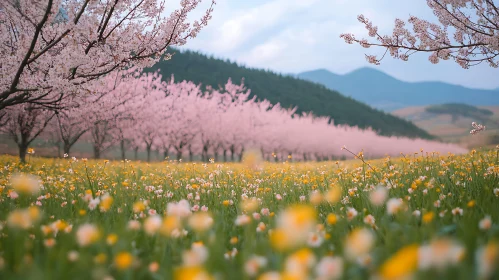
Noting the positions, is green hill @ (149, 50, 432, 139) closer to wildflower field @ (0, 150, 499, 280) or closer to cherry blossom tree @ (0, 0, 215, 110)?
cherry blossom tree @ (0, 0, 215, 110)

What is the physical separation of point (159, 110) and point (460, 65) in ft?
101

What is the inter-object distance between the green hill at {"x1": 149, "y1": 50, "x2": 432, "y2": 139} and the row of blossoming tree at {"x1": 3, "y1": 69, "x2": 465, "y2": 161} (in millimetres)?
29993

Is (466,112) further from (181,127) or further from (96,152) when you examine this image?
(96,152)

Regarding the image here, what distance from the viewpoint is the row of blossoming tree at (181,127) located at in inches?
925

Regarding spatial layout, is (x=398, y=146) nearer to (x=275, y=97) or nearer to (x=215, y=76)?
(x=275, y=97)

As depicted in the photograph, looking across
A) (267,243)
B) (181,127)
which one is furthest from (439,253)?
(181,127)

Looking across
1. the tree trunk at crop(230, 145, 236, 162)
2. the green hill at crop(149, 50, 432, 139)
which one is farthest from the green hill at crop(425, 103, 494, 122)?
the tree trunk at crop(230, 145, 236, 162)

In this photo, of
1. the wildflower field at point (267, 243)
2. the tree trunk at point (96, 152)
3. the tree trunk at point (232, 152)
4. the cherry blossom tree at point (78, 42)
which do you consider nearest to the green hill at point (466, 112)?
the tree trunk at point (232, 152)

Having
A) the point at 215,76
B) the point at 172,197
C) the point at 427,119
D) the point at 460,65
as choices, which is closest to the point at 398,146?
the point at 215,76

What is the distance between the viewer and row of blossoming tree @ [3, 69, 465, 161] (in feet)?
77.1

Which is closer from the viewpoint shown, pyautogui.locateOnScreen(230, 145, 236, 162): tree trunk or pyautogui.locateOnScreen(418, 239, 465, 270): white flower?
pyautogui.locateOnScreen(418, 239, 465, 270): white flower

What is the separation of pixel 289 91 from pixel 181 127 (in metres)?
61.6

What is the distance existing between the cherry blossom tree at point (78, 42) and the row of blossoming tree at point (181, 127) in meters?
7.71

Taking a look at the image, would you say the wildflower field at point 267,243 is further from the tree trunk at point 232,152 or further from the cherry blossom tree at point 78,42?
the tree trunk at point 232,152
